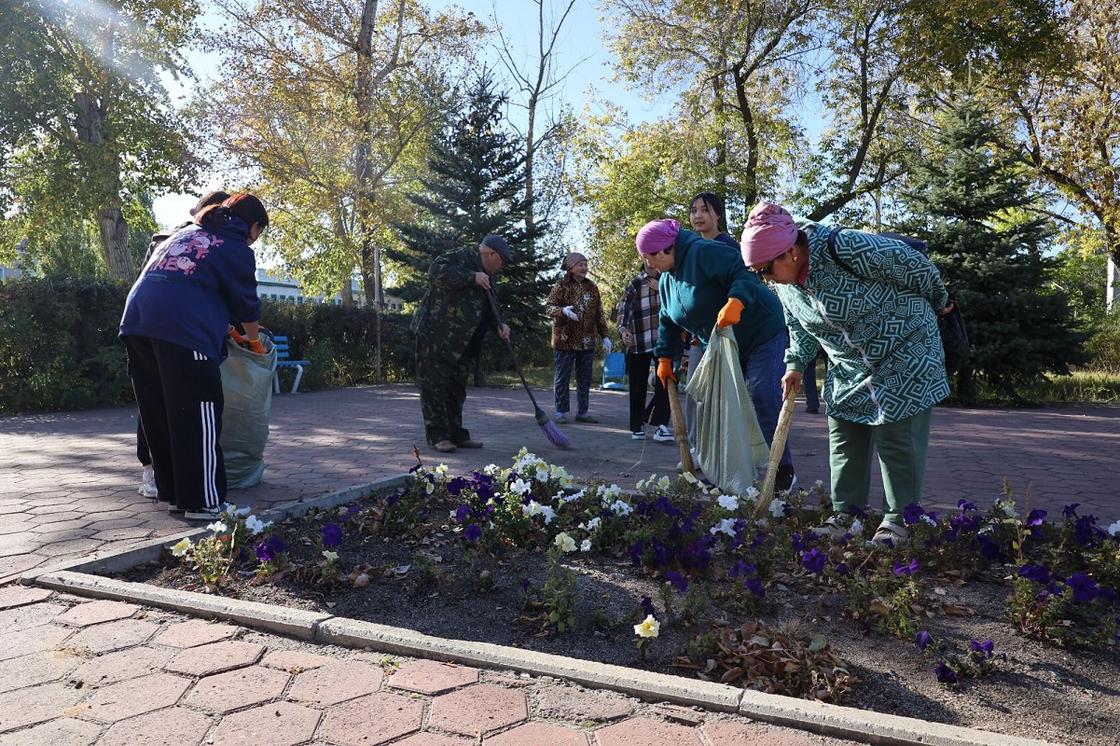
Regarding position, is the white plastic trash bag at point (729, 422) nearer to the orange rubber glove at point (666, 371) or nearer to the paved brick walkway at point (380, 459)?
the orange rubber glove at point (666, 371)

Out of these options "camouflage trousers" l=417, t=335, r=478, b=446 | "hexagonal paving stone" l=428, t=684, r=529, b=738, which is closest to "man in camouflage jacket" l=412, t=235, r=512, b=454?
"camouflage trousers" l=417, t=335, r=478, b=446

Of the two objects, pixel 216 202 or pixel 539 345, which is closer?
pixel 216 202

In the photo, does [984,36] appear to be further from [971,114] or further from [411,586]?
[411,586]

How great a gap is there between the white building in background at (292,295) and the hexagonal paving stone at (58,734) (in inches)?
Answer: 105

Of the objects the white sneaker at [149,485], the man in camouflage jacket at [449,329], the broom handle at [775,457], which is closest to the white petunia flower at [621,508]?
the broom handle at [775,457]

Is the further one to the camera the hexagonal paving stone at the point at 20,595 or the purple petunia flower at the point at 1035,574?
the hexagonal paving stone at the point at 20,595

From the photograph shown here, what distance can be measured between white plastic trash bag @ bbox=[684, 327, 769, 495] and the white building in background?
8.48ft

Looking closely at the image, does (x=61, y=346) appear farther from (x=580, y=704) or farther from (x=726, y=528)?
(x=580, y=704)

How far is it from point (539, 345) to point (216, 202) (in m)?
15.4

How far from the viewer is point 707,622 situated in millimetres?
2711

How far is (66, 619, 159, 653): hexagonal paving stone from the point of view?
2.50 metres

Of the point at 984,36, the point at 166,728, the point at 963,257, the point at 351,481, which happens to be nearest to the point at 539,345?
the point at 963,257

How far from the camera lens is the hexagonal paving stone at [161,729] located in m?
1.94

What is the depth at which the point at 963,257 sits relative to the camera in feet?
43.5
